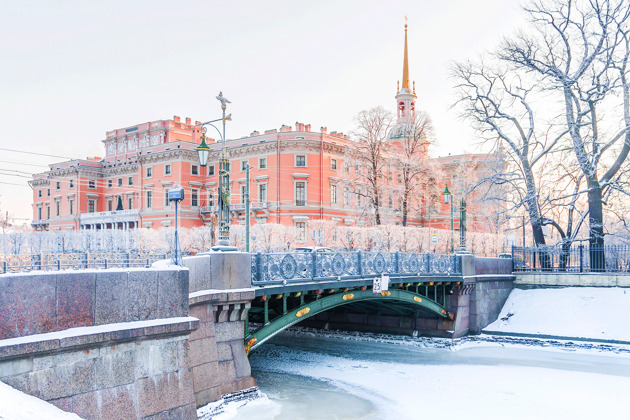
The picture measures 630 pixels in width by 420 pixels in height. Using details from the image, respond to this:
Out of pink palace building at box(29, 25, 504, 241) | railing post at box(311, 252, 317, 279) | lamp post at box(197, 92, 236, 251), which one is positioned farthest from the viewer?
pink palace building at box(29, 25, 504, 241)

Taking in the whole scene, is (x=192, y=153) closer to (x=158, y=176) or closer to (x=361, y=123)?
(x=158, y=176)

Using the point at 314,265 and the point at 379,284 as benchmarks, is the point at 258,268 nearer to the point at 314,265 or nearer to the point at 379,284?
the point at 314,265

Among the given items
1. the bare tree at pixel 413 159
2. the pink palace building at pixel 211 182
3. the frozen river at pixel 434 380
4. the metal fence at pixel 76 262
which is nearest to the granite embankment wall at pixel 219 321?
the frozen river at pixel 434 380

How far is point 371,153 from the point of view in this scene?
4000cm

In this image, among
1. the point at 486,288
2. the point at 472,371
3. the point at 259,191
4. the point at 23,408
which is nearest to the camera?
the point at 23,408

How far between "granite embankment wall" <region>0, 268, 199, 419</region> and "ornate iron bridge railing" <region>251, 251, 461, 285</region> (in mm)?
3554

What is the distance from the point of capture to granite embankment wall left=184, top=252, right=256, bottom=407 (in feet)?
40.2

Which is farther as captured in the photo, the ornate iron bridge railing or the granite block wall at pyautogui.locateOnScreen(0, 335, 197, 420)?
the ornate iron bridge railing

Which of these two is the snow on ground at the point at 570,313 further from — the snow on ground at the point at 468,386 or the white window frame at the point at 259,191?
the white window frame at the point at 259,191

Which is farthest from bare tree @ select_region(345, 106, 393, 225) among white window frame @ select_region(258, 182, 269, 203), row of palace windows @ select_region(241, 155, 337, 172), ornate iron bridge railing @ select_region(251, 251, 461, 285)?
ornate iron bridge railing @ select_region(251, 251, 461, 285)

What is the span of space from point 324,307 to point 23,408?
1001 centimetres

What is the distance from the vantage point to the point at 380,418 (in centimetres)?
1387

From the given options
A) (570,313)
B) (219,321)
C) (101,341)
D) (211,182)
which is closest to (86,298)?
(101,341)

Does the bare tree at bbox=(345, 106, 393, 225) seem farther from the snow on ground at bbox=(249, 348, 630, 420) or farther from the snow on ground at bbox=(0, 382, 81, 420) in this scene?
the snow on ground at bbox=(0, 382, 81, 420)
